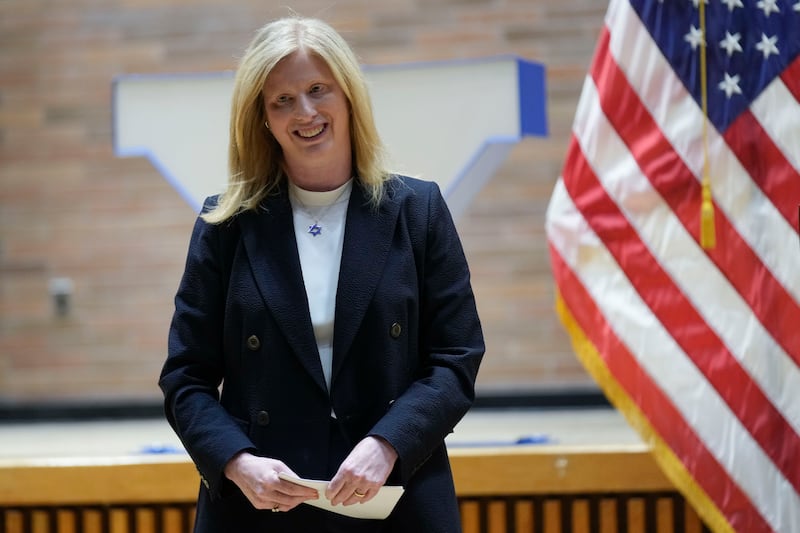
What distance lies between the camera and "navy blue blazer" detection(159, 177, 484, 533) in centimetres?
150

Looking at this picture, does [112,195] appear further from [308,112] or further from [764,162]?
[308,112]

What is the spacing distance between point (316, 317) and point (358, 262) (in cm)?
10

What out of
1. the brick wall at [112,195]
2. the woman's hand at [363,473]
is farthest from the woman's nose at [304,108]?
the brick wall at [112,195]

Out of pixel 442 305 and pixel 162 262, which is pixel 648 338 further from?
pixel 162 262

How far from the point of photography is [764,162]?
8.04ft

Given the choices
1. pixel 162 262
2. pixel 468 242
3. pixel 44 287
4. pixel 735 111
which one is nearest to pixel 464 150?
pixel 735 111

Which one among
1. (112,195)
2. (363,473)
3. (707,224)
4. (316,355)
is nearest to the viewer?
(363,473)

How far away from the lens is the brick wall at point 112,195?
505 cm

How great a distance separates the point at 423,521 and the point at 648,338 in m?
1.16

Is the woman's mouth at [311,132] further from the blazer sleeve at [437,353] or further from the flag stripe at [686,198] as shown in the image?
the flag stripe at [686,198]

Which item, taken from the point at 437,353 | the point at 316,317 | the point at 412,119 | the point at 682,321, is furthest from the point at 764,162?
the point at 316,317

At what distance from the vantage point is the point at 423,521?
59.6 inches

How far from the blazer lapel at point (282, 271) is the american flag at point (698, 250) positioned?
118 centimetres

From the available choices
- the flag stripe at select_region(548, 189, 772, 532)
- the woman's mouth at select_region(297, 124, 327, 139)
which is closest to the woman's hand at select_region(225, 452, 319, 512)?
the woman's mouth at select_region(297, 124, 327, 139)
